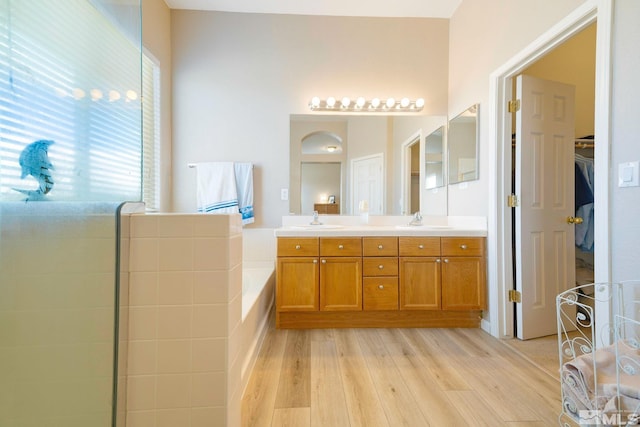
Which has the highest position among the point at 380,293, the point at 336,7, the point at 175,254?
the point at 336,7

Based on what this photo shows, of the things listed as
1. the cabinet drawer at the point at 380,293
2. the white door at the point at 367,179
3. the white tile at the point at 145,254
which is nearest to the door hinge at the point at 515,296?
the cabinet drawer at the point at 380,293

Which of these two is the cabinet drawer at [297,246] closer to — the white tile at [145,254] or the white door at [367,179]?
the white door at [367,179]

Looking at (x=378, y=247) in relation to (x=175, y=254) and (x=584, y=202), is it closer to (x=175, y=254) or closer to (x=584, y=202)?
(x=175, y=254)

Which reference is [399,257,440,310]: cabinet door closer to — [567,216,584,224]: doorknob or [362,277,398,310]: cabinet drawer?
[362,277,398,310]: cabinet drawer

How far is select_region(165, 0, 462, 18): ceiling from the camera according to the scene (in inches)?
95.1

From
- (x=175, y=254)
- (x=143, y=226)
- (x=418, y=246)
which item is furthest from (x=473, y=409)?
(x=143, y=226)

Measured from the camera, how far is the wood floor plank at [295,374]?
1.32 meters

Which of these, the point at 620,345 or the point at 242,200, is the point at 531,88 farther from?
the point at 242,200

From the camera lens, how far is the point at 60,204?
0.73m

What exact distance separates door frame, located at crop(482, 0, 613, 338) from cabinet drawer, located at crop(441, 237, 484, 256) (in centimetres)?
7

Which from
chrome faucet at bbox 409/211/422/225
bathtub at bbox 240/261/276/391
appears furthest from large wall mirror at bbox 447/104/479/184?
bathtub at bbox 240/261/276/391

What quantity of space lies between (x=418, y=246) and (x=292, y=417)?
144 centimetres

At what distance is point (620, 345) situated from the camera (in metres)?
0.92

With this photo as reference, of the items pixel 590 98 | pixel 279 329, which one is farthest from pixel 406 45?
pixel 279 329
